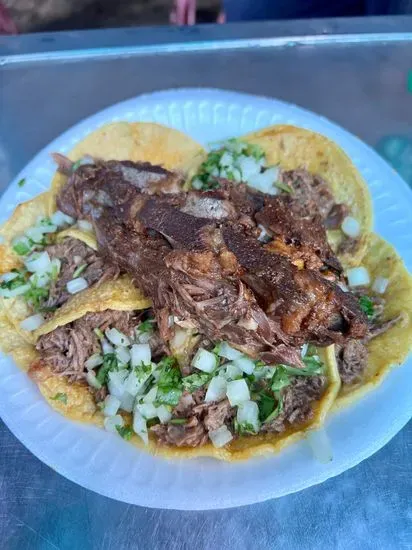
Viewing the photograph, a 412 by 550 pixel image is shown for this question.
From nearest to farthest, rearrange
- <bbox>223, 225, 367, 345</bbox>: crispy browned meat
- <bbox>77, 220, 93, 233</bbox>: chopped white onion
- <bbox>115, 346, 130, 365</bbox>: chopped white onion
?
<bbox>223, 225, 367, 345</bbox>: crispy browned meat → <bbox>115, 346, 130, 365</bbox>: chopped white onion → <bbox>77, 220, 93, 233</bbox>: chopped white onion

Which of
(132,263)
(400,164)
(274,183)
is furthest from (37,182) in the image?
(400,164)

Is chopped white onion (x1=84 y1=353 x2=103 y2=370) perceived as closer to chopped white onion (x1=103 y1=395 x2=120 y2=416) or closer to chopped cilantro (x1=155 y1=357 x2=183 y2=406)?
chopped white onion (x1=103 y1=395 x2=120 y2=416)

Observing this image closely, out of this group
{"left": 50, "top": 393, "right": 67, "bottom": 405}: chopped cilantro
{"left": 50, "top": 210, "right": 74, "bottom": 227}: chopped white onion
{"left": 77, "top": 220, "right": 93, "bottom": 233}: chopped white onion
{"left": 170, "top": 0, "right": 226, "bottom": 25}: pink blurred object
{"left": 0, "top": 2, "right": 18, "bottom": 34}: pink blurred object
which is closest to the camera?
{"left": 50, "top": 393, "right": 67, "bottom": 405}: chopped cilantro

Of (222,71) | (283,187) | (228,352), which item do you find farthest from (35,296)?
(222,71)

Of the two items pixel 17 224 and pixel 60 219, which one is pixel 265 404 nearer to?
pixel 60 219

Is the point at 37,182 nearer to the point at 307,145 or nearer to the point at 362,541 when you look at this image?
the point at 307,145

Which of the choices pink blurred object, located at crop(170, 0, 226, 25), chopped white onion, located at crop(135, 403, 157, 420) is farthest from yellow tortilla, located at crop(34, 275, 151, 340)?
pink blurred object, located at crop(170, 0, 226, 25)

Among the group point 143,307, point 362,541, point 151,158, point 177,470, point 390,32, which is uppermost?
point 390,32
